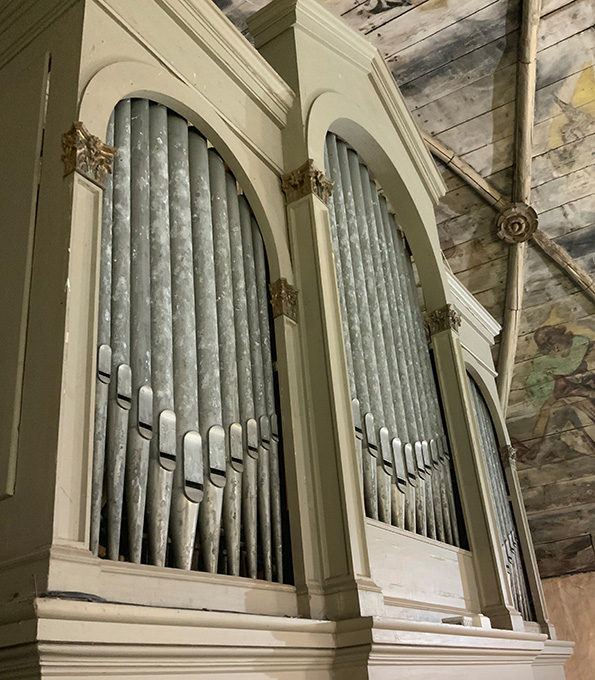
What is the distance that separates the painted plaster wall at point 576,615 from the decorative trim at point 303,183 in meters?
7.55

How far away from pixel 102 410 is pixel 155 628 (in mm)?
707

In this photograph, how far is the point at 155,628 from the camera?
6.83 feet

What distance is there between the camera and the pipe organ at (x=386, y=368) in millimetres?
3869

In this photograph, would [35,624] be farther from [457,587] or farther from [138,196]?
[457,587]

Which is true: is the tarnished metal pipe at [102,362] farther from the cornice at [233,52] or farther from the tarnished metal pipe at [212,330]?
the cornice at [233,52]

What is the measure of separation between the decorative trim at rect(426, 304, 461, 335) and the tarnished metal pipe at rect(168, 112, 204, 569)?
252 cm

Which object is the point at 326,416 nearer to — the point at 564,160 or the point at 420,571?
the point at 420,571

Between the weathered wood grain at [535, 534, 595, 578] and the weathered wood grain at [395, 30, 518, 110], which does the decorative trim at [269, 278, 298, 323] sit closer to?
the weathered wood grain at [395, 30, 518, 110]

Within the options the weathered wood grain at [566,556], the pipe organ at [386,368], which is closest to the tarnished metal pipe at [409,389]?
the pipe organ at [386,368]

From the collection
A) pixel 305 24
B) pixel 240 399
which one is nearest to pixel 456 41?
pixel 305 24

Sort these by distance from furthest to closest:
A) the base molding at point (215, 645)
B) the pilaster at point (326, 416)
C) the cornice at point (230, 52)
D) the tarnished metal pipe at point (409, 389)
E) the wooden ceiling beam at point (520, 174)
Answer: the wooden ceiling beam at point (520, 174) < the tarnished metal pipe at point (409, 389) < the cornice at point (230, 52) < the pilaster at point (326, 416) < the base molding at point (215, 645)

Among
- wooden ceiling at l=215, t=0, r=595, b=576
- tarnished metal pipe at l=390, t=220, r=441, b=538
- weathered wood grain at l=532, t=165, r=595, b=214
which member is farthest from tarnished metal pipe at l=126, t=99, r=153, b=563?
weathered wood grain at l=532, t=165, r=595, b=214

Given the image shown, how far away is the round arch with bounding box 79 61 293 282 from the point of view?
2.86 meters

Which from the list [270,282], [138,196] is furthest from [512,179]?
[138,196]
